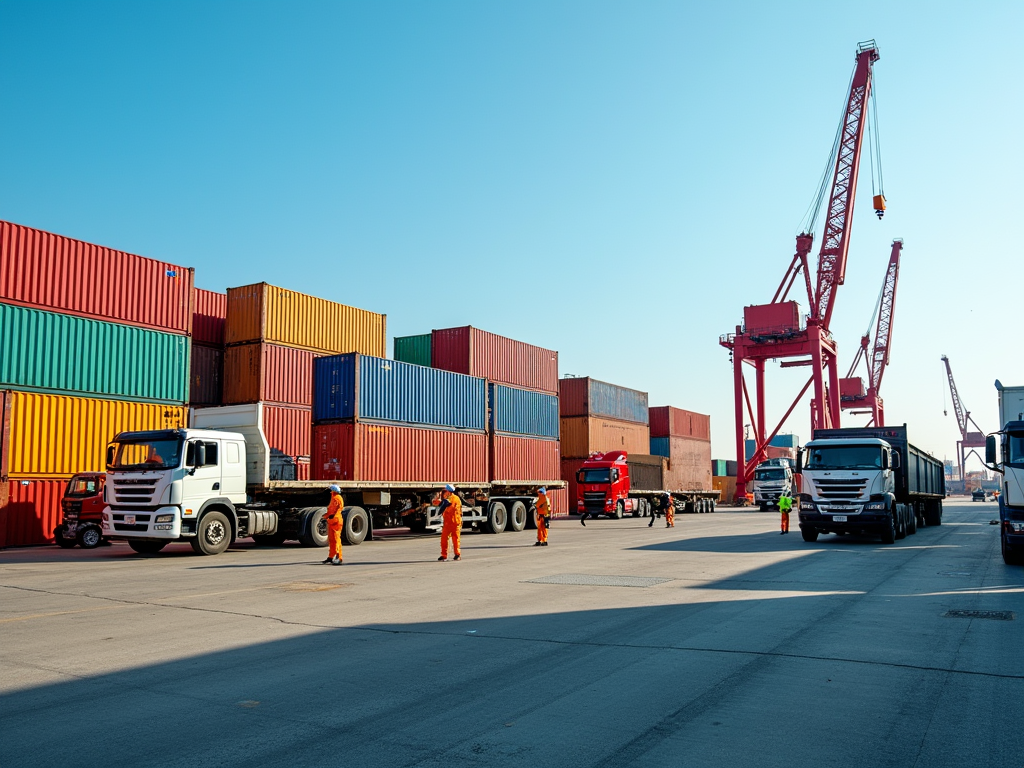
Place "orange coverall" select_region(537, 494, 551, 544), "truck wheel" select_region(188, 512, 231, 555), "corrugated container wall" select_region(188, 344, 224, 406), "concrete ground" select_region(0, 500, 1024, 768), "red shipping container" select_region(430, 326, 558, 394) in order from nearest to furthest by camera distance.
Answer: "concrete ground" select_region(0, 500, 1024, 768)
"truck wheel" select_region(188, 512, 231, 555)
"orange coverall" select_region(537, 494, 551, 544)
"corrugated container wall" select_region(188, 344, 224, 406)
"red shipping container" select_region(430, 326, 558, 394)

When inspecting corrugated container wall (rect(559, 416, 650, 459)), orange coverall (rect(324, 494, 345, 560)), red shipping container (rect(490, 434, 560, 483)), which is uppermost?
corrugated container wall (rect(559, 416, 650, 459))

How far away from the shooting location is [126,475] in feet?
57.6

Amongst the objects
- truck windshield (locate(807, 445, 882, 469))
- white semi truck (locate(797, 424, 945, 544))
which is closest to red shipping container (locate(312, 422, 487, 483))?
white semi truck (locate(797, 424, 945, 544))

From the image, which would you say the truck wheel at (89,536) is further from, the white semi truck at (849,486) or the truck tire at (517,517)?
the white semi truck at (849,486)

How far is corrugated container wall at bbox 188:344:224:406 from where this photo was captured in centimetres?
2619

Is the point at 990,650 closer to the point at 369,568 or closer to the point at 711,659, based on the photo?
the point at 711,659

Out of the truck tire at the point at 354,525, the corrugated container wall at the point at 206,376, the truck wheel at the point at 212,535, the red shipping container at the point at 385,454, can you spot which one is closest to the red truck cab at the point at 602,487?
the red shipping container at the point at 385,454

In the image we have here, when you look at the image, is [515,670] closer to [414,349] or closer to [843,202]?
[414,349]

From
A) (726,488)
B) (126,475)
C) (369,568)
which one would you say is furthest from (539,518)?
(726,488)

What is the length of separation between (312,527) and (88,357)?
318 inches

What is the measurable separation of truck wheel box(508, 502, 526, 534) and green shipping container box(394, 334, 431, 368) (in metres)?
7.98

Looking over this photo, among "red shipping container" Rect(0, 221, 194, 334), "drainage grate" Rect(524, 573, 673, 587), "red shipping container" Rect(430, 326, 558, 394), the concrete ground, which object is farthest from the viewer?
"red shipping container" Rect(430, 326, 558, 394)

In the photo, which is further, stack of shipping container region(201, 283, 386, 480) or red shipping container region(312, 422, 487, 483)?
stack of shipping container region(201, 283, 386, 480)

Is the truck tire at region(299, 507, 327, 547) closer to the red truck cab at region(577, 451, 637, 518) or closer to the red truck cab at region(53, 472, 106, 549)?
the red truck cab at region(53, 472, 106, 549)
